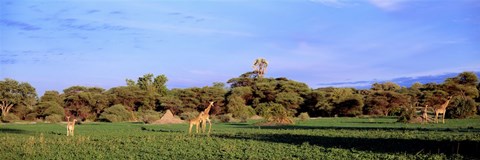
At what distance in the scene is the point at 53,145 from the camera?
18.3m

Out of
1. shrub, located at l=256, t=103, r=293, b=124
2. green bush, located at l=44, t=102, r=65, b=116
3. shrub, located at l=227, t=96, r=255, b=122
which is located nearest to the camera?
shrub, located at l=256, t=103, r=293, b=124

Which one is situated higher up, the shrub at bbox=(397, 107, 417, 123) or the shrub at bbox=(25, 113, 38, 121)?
the shrub at bbox=(397, 107, 417, 123)

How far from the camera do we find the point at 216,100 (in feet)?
214

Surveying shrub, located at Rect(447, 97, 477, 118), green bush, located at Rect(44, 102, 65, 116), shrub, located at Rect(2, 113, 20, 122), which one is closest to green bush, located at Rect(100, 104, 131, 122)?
green bush, located at Rect(44, 102, 65, 116)

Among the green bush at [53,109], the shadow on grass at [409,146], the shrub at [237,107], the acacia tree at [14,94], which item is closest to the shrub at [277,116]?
the shrub at [237,107]

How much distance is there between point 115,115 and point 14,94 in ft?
50.5

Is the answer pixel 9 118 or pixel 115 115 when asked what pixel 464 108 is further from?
pixel 9 118

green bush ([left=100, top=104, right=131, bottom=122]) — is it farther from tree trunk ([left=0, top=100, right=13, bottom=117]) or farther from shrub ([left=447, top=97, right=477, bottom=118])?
shrub ([left=447, top=97, right=477, bottom=118])

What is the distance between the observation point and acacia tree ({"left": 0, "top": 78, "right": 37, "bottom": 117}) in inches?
2319

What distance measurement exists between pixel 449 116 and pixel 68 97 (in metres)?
44.6

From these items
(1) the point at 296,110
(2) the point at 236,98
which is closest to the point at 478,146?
(2) the point at 236,98

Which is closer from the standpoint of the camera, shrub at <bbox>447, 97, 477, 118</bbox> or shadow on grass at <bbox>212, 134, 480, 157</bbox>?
shadow on grass at <bbox>212, 134, 480, 157</bbox>

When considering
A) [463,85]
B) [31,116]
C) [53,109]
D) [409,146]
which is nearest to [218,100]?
[53,109]

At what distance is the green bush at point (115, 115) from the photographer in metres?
53.0
